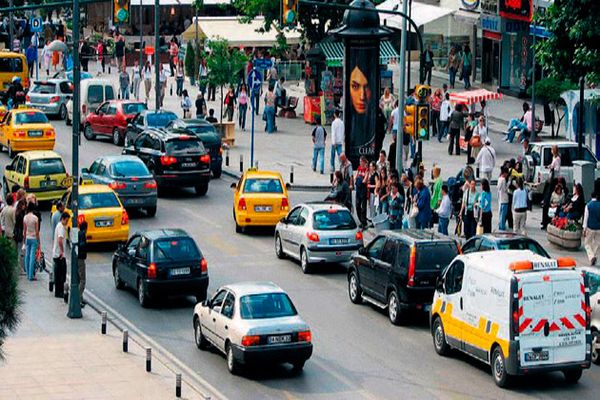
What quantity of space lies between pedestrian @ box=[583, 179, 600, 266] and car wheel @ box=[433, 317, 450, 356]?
7557 mm

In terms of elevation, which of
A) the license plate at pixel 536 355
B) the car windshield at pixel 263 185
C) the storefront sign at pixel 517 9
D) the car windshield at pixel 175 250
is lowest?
the license plate at pixel 536 355

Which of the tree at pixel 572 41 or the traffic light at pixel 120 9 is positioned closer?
the tree at pixel 572 41

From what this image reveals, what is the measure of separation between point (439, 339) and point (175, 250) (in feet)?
19.9

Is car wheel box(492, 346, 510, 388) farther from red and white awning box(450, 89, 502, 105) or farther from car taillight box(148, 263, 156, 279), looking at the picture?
red and white awning box(450, 89, 502, 105)

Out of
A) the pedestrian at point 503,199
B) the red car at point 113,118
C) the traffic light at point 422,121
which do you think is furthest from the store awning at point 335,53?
the pedestrian at point 503,199

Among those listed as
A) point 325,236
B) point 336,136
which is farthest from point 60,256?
point 336,136

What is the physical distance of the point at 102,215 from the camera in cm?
3581

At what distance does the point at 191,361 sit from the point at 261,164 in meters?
23.3

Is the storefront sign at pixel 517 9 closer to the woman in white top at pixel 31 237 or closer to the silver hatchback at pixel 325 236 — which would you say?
the silver hatchback at pixel 325 236

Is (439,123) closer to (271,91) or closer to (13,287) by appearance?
(271,91)

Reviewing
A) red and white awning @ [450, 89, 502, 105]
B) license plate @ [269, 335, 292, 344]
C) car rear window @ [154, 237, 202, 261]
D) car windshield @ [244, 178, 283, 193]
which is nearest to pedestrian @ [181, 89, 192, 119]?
red and white awning @ [450, 89, 502, 105]

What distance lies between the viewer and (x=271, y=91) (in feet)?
191

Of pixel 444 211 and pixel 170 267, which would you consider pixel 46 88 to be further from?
pixel 170 267

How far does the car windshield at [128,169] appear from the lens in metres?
40.1
